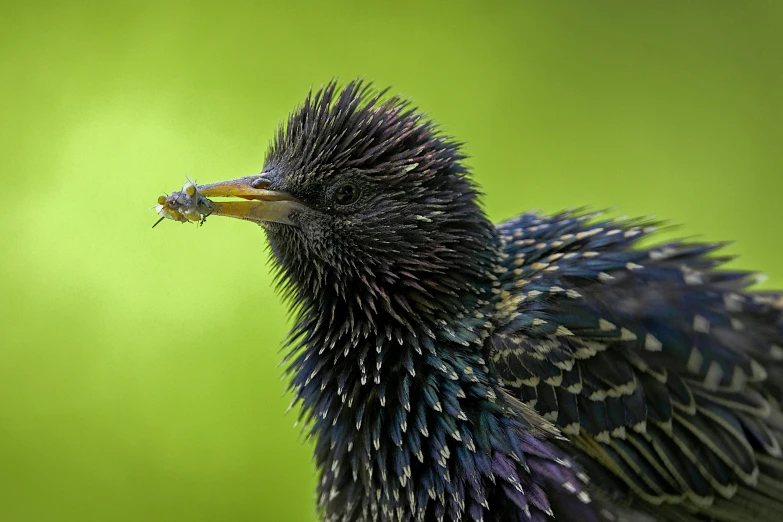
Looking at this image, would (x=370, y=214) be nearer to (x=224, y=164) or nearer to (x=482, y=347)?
(x=482, y=347)

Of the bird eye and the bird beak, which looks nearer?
the bird beak

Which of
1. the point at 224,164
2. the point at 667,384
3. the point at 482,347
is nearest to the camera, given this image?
the point at 667,384

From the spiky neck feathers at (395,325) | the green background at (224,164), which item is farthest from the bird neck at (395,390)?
the green background at (224,164)

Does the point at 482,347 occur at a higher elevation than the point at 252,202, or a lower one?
lower

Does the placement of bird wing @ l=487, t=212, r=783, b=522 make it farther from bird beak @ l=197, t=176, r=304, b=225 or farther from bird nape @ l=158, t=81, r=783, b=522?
bird beak @ l=197, t=176, r=304, b=225

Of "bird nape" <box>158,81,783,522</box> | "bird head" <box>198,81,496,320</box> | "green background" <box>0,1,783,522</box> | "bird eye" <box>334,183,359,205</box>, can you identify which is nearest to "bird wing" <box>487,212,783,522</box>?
"bird nape" <box>158,81,783,522</box>

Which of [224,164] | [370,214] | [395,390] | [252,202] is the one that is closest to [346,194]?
[370,214]

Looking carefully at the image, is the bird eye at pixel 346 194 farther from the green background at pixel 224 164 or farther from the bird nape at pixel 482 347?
the green background at pixel 224 164
